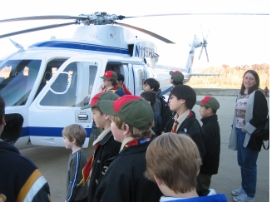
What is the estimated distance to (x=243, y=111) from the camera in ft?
12.7

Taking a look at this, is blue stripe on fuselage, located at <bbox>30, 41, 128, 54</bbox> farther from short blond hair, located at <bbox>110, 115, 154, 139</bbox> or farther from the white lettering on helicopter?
short blond hair, located at <bbox>110, 115, 154, 139</bbox>

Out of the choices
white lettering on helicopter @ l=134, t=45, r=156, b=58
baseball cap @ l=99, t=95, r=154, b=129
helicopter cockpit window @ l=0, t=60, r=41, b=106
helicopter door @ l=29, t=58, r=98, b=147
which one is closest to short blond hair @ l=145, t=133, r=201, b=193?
baseball cap @ l=99, t=95, r=154, b=129

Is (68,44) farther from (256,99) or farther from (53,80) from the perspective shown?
(256,99)

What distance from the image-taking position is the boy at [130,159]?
61.7 inches

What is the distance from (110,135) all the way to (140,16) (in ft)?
18.2

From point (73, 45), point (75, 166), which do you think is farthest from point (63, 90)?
point (75, 166)

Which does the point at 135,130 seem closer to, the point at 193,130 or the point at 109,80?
the point at 193,130

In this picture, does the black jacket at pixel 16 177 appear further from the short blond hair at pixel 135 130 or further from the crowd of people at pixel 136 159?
the short blond hair at pixel 135 130

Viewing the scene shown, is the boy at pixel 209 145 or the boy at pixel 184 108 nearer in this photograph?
the boy at pixel 184 108

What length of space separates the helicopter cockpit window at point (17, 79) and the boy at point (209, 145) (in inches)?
124

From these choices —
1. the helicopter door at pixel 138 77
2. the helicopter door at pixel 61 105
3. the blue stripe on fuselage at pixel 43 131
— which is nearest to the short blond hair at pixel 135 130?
the helicopter door at pixel 61 105

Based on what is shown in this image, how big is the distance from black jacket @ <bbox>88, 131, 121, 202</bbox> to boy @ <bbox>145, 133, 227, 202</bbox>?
784 mm

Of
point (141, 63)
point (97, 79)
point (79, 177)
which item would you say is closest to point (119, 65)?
point (141, 63)

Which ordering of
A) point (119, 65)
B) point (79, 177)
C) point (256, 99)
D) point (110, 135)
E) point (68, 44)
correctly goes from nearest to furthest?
point (110, 135)
point (79, 177)
point (256, 99)
point (68, 44)
point (119, 65)
